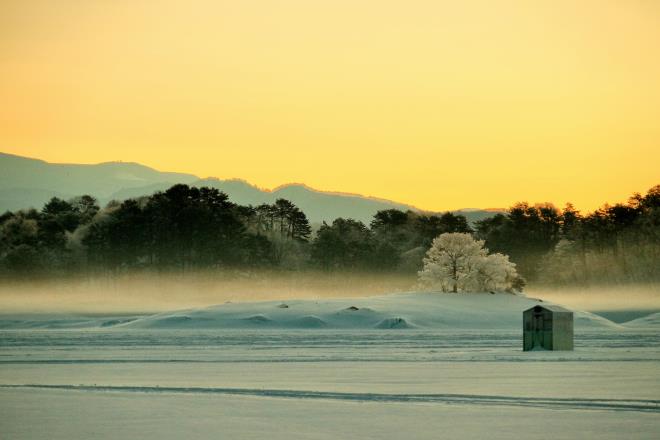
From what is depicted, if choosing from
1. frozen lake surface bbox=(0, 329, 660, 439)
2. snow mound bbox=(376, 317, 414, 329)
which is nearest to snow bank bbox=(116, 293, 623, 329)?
snow mound bbox=(376, 317, 414, 329)

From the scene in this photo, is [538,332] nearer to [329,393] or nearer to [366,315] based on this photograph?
[329,393]

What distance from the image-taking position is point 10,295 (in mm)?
117750

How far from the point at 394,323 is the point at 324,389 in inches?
1824

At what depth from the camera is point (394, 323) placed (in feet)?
236

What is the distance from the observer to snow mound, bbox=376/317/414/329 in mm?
71625

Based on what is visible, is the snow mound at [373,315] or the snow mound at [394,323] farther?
the snow mound at [373,315]

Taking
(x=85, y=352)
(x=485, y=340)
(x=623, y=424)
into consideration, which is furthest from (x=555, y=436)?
(x=485, y=340)

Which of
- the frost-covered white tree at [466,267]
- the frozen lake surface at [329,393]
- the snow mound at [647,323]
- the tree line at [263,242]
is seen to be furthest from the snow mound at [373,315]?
the tree line at [263,242]

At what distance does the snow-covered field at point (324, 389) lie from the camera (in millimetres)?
19094

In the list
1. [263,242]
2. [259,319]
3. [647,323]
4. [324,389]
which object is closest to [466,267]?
[647,323]

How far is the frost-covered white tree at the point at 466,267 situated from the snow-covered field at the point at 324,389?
100ft

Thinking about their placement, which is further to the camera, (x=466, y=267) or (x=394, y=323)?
(x=466, y=267)

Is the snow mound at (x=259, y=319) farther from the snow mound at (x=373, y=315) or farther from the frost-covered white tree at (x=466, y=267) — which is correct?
the frost-covered white tree at (x=466, y=267)

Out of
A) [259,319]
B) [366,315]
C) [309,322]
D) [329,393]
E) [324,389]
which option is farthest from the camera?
[366,315]
